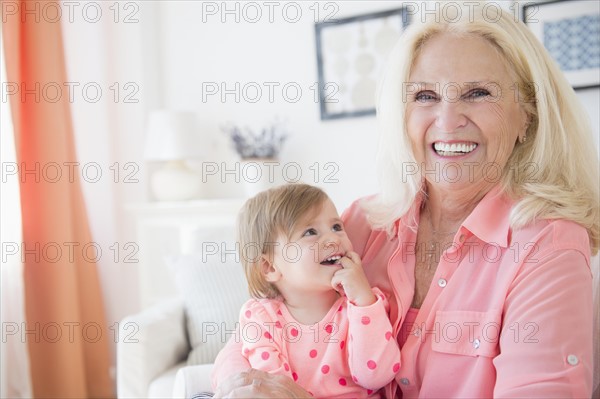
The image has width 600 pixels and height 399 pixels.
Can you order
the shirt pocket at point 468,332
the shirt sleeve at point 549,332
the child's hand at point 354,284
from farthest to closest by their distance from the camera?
the child's hand at point 354,284 < the shirt pocket at point 468,332 < the shirt sleeve at point 549,332

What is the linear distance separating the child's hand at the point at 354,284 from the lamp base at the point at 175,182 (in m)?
2.16

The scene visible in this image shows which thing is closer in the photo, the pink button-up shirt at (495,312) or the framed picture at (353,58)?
the pink button-up shirt at (495,312)

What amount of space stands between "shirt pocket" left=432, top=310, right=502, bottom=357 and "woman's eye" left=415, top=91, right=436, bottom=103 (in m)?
0.54

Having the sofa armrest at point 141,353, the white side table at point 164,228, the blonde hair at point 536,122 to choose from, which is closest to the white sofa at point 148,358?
the sofa armrest at point 141,353

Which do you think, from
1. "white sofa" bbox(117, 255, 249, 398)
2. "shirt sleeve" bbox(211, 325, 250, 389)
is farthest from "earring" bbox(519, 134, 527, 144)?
"white sofa" bbox(117, 255, 249, 398)

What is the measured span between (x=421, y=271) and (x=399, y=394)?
1.02 ft

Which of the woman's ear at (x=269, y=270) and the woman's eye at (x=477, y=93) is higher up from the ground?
the woman's eye at (x=477, y=93)

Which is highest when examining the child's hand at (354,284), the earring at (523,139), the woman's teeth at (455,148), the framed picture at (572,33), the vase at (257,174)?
the framed picture at (572,33)

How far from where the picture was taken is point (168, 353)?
7.35 feet

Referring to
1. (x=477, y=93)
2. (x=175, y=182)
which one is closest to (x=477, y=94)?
(x=477, y=93)

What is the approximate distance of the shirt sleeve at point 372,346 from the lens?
1314mm

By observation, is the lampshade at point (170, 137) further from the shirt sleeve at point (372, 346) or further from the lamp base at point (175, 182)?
the shirt sleeve at point (372, 346)

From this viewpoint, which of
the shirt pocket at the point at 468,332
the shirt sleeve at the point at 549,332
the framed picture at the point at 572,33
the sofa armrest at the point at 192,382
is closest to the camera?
the shirt sleeve at the point at 549,332

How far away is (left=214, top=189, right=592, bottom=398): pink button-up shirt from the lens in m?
1.11
